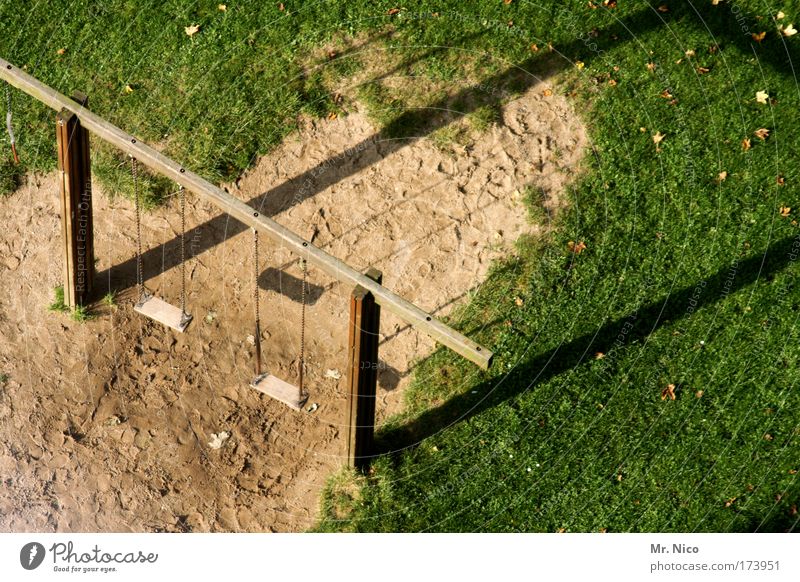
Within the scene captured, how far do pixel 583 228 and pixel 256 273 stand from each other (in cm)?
375

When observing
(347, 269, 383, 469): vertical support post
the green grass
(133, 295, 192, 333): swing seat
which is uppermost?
the green grass

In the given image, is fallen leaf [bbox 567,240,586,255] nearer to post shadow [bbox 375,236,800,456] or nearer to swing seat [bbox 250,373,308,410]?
post shadow [bbox 375,236,800,456]

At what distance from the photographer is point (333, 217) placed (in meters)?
12.3

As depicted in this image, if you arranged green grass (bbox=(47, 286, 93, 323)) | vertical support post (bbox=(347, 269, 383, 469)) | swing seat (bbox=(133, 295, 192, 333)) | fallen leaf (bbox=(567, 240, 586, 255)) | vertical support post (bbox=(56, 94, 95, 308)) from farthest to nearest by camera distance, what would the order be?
fallen leaf (bbox=(567, 240, 586, 255)) < green grass (bbox=(47, 286, 93, 323)) < swing seat (bbox=(133, 295, 192, 333)) < vertical support post (bbox=(56, 94, 95, 308)) < vertical support post (bbox=(347, 269, 383, 469))

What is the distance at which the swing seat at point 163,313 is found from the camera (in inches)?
426

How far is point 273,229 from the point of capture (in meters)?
9.52

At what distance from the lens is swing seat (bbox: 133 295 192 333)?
1081 cm

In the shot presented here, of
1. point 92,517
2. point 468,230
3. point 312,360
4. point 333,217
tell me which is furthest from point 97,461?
point 468,230

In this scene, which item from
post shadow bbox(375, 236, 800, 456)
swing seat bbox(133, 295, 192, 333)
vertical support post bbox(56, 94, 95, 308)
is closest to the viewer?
vertical support post bbox(56, 94, 95, 308)

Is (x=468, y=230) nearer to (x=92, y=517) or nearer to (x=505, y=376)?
(x=505, y=376)

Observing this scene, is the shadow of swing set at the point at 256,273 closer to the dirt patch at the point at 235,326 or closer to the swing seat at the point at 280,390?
the swing seat at the point at 280,390
